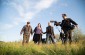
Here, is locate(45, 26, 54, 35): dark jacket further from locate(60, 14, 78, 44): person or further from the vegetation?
the vegetation

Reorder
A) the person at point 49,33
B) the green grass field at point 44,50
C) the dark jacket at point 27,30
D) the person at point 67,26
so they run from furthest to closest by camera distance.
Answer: the dark jacket at point 27,30 < the person at point 49,33 < the person at point 67,26 < the green grass field at point 44,50

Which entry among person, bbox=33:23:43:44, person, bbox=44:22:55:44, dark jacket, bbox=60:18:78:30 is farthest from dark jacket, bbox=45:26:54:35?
dark jacket, bbox=60:18:78:30

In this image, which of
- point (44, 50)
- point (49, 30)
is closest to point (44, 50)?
point (44, 50)

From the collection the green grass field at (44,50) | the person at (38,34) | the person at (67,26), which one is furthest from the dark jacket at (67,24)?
the person at (38,34)

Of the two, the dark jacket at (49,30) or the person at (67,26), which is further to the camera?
the dark jacket at (49,30)

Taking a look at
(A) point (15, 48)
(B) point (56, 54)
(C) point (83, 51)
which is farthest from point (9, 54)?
(C) point (83, 51)

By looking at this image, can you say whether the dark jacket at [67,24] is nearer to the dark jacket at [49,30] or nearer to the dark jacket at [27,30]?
the dark jacket at [49,30]

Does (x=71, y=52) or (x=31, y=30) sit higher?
(x=31, y=30)

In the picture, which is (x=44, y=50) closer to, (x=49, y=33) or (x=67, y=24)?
(x=67, y=24)

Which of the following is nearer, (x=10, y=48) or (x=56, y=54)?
(x=56, y=54)

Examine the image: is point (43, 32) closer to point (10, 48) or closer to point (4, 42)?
point (4, 42)

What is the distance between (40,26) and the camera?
337 inches

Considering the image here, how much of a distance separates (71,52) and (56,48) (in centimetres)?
55

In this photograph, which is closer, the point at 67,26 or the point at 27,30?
the point at 67,26
